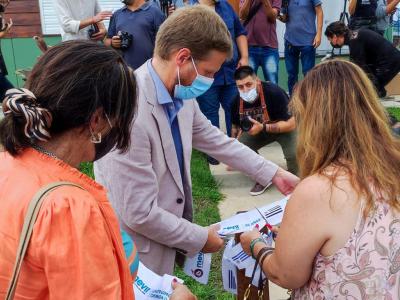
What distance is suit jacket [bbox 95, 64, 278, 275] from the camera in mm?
2000

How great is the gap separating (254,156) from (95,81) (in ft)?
4.95

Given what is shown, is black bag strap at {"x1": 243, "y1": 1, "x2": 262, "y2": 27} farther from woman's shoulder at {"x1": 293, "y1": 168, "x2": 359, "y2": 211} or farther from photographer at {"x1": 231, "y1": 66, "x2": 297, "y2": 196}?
woman's shoulder at {"x1": 293, "y1": 168, "x2": 359, "y2": 211}

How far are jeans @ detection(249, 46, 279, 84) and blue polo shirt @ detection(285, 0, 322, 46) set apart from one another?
82cm

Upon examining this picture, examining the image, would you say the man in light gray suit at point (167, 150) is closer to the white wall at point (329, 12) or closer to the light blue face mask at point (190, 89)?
the light blue face mask at point (190, 89)

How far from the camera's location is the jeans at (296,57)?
725cm

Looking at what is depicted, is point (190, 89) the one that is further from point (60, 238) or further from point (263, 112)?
point (263, 112)

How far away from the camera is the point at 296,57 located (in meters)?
7.41

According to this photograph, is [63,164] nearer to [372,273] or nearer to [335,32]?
[372,273]

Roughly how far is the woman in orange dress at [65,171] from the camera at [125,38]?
13.3 feet

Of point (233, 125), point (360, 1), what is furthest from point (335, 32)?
point (233, 125)

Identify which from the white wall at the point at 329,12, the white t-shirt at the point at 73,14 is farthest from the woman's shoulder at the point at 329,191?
the white wall at the point at 329,12

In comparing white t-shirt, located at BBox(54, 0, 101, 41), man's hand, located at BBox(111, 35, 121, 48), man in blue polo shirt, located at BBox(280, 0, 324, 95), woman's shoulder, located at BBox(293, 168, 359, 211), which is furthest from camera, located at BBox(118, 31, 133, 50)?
woman's shoulder, located at BBox(293, 168, 359, 211)

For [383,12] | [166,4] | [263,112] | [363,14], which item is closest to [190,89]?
[263,112]

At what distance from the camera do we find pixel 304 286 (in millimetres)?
1766
